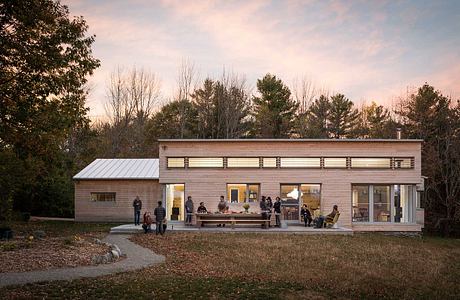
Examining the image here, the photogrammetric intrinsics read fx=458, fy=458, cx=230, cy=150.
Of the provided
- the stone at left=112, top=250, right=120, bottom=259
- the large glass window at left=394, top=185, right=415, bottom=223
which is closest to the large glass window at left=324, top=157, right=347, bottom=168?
the large glass window at left=394, top=185, right=415, bottom=223

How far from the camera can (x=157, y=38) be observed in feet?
101

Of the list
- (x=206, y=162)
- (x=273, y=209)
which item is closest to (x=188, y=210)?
(x=206, y=162)

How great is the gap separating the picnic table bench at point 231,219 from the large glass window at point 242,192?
325cm

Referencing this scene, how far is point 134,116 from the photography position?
173 ft

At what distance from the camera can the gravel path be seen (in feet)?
36.9

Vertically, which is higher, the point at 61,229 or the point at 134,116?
the point at 134,116

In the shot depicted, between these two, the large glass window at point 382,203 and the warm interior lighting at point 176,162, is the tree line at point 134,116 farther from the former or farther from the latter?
the large glass window at point 382,203

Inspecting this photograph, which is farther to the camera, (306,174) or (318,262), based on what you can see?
(306,174)

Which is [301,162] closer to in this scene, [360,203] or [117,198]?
[360,203]

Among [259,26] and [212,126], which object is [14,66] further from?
[212,126]

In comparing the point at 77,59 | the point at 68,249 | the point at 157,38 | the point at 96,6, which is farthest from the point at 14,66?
the point at 157,38

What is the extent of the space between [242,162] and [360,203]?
770 centimetres

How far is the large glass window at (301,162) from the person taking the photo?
92.5 feet

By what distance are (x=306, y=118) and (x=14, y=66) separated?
38.3m
